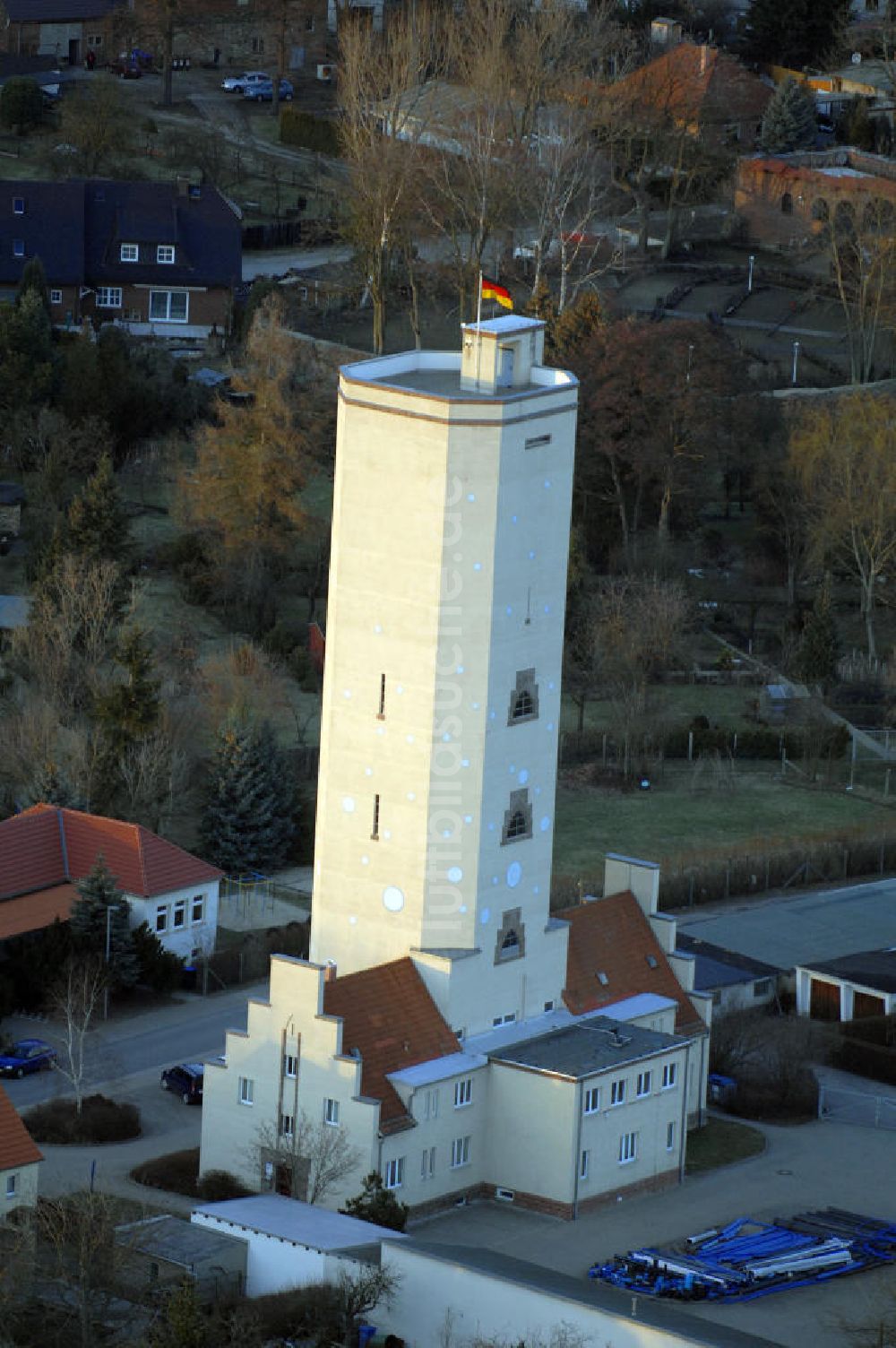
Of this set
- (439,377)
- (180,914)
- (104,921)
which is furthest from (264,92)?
(439,377)

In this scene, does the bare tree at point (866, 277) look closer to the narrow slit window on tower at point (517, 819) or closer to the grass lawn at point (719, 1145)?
the grass lawn at point (719, 1145)

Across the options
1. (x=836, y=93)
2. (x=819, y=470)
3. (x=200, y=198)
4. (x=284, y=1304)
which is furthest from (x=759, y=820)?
(x=836, y=93)

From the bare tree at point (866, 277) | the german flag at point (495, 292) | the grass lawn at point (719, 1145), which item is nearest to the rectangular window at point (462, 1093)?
the grass lawn at point (719, 1145)

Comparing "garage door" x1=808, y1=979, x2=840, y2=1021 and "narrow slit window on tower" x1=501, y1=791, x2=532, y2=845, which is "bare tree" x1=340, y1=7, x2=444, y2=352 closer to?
"garage door" x1=808, y1=979, x2=840, y2=1021

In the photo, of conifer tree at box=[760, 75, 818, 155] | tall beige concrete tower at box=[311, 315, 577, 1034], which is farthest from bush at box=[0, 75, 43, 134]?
tall beige concrete tower at box=[311, 315, 577, 1034]

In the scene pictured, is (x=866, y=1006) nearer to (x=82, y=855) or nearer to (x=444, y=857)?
(x=444, y=857)

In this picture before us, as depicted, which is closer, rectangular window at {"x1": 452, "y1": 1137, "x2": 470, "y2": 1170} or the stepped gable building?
the stepped gable building

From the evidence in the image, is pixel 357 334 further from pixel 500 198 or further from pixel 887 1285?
pixel 887 1285
